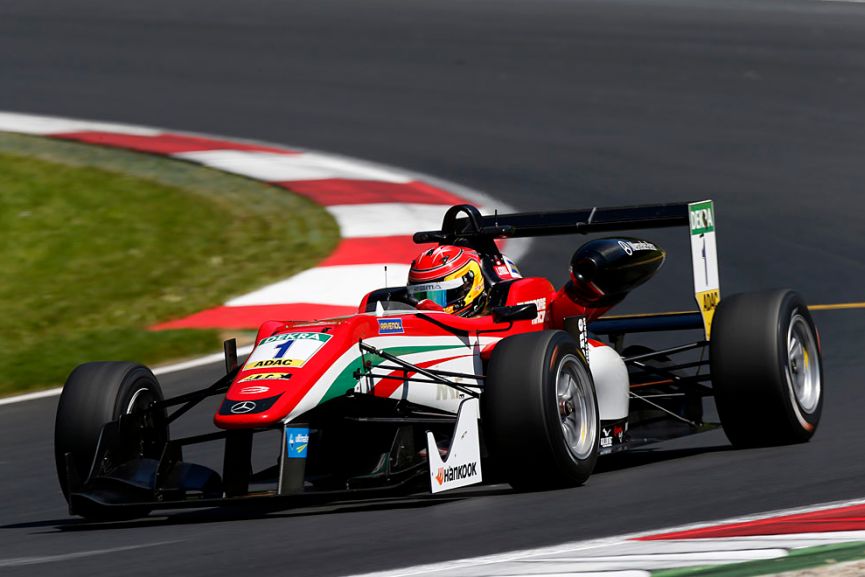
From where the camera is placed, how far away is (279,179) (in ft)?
47.4

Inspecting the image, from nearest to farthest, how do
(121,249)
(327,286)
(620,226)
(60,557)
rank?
(60,557), (620,226), (327,286), (121,249)

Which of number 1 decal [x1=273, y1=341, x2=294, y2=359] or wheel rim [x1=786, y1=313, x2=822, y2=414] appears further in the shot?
wheel rim [x1=786, y1=313, x2=822, y2=414]

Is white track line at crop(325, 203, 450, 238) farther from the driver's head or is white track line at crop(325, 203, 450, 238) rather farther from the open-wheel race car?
the driver's head

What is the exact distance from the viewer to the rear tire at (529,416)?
6.30 m

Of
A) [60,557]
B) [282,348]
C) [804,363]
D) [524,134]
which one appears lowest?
[60,557]

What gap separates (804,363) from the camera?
7.79 meters

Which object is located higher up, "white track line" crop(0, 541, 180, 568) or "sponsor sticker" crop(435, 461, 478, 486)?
"sponsor sticker" crop(435, 461, 478, 486)

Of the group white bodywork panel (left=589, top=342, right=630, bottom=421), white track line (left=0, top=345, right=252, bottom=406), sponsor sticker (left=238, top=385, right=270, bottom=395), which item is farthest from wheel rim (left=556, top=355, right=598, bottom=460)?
white track line (left=0, top=345, right=252, bottom=406)

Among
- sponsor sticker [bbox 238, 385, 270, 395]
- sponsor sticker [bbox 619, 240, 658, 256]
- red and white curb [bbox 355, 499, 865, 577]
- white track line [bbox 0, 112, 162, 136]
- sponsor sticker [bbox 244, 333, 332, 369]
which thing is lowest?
red and white curb [bbox 355, 499, 865, 577]

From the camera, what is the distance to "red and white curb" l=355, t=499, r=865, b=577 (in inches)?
187

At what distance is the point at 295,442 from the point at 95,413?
3.42 feet

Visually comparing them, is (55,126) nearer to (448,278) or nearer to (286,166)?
(286,166)

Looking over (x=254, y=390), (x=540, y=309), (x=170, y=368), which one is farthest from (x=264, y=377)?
(x=170, y=368)

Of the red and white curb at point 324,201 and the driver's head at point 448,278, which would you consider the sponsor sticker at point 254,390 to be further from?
the red and white curb at point 324,201
